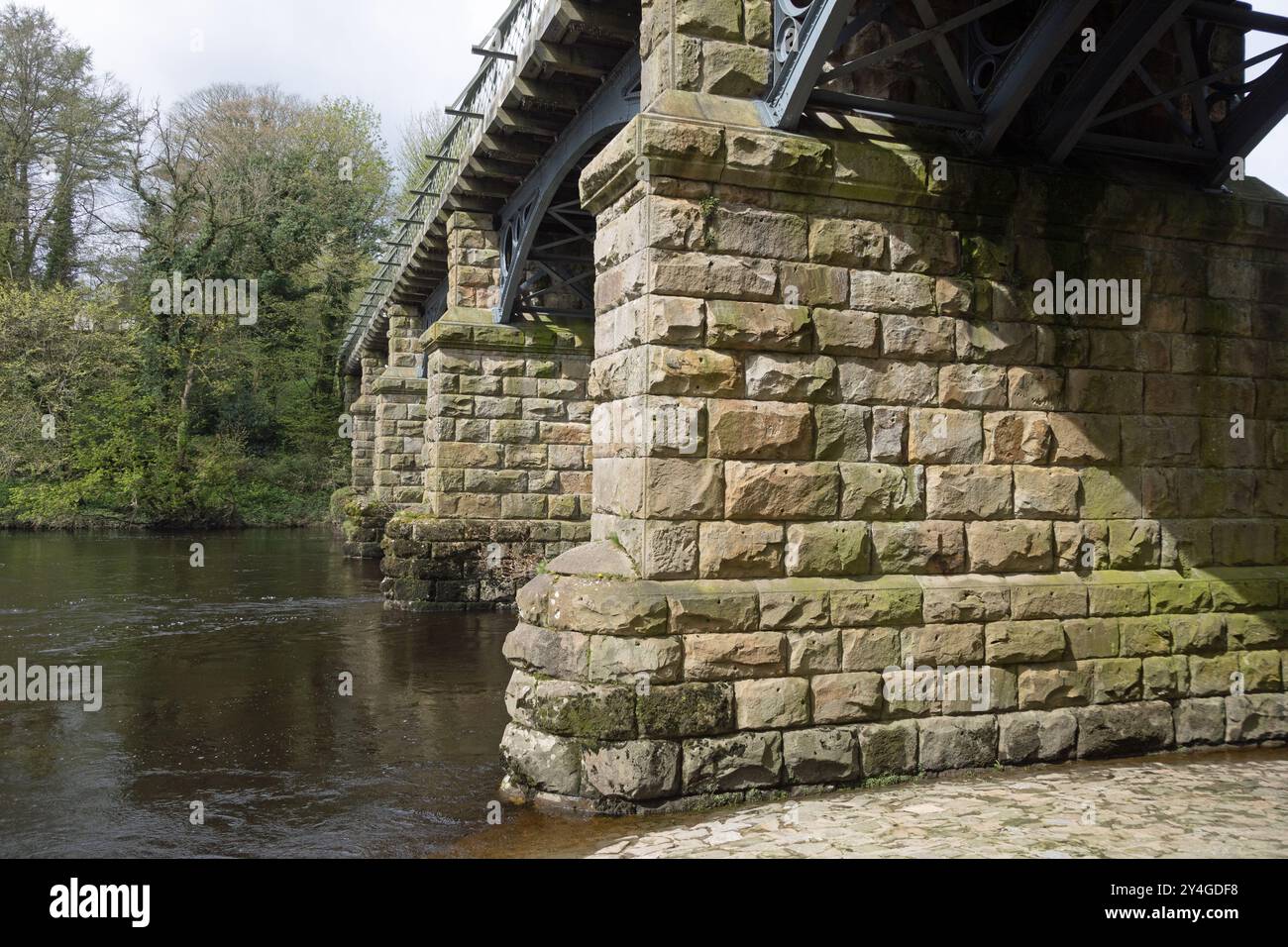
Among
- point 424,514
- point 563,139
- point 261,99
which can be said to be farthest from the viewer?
point 261,99

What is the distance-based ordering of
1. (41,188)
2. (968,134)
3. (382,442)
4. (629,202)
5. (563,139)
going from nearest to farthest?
(629,202), (968,134), (563,139), (382,442), (41,188)

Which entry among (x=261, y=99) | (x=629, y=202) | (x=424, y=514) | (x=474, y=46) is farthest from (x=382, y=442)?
(x=261, y=99)

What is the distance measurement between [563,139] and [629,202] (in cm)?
646

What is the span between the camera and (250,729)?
766cm

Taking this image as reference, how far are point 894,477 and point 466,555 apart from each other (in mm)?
9337

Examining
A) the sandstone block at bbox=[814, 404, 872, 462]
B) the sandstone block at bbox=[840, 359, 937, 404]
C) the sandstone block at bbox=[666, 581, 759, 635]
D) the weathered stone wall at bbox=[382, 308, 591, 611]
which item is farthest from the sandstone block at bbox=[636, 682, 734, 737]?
the weathered stone wall at bbox=[382, 308, 591, 611]

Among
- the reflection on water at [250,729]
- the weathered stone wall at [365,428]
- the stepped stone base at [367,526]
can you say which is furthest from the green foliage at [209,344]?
the reflection on water at [250,729]

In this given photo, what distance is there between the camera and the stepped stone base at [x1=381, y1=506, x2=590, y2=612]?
14.2 metres

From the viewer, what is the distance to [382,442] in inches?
901

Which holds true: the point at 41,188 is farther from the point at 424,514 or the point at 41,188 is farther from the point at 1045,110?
the point at 1045,110

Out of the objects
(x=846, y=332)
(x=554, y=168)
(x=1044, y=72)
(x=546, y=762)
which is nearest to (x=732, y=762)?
(x=546, y=762)

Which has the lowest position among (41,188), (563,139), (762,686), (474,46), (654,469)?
(762,686)

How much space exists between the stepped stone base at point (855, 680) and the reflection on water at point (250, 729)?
2.82 ft

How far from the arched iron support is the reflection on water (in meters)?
4.68
